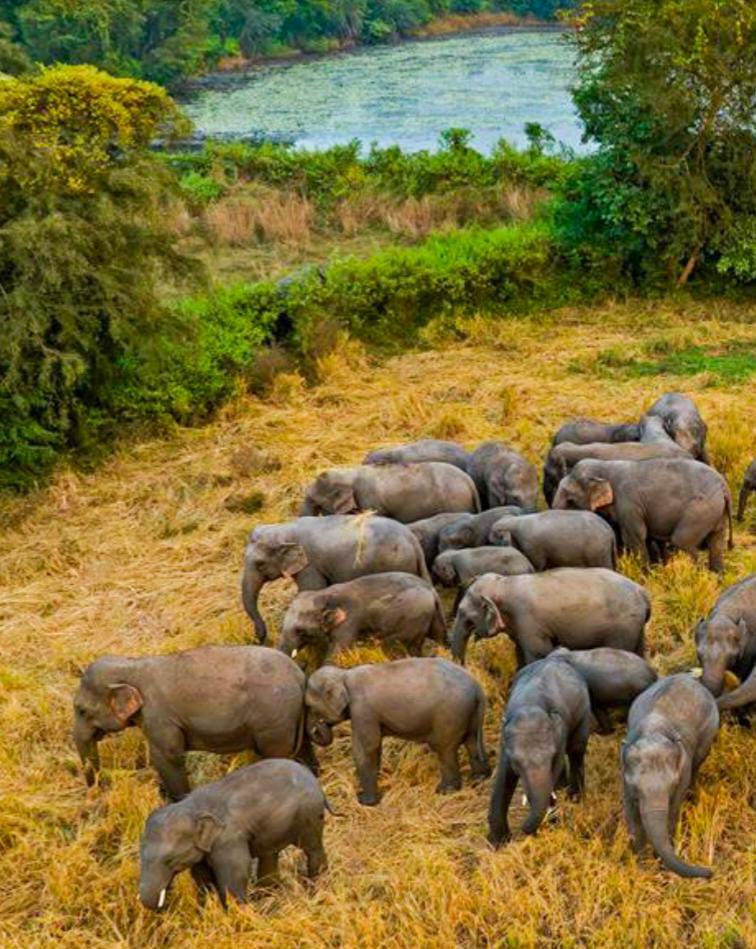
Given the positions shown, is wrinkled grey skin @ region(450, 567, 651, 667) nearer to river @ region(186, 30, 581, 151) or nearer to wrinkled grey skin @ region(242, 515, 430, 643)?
wrinkled grey skin @ region(242, 515, 430, 643)

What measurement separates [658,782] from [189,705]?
95.9 inches

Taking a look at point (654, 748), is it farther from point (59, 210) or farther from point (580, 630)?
point (59, 210)

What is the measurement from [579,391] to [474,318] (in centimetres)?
294

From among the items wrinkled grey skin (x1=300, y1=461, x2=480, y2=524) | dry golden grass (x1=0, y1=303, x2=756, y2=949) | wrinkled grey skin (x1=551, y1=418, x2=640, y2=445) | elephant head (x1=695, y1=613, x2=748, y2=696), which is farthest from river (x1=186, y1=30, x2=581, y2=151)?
elephant head (x1=695, y1=613, x2=748, y2=696)

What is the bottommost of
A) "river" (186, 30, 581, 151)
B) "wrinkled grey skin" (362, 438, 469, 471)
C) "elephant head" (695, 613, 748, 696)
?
"river" (186, 30, 581, 151)

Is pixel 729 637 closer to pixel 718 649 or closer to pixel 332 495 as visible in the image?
pixel 718 649

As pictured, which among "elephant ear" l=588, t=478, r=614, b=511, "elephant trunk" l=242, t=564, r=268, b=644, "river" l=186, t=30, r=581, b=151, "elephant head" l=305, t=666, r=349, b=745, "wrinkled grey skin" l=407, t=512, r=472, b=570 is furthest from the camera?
"river" l=186, t=30, r=581, b=151

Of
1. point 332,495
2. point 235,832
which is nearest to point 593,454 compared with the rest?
point 332,495

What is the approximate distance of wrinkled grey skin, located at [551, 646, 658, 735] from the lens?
243 inches

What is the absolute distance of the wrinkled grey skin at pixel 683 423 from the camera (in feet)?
31.5

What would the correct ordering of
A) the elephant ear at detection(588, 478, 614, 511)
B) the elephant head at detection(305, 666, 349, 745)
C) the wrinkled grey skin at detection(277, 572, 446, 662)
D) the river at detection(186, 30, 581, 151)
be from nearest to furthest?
the elephant head at detection(305, 666, 349, 745), the wrinkled grey skin at detection(277, 572, 446, 662), the elephant ear at detection(588, 478, 614, 511), the river at detection(186, 30, 581, 151)

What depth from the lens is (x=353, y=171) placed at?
70.9 ft

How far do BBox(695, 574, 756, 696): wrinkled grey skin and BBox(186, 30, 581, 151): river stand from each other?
23.3m

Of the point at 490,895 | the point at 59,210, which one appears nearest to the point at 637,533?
the point at 490,895
